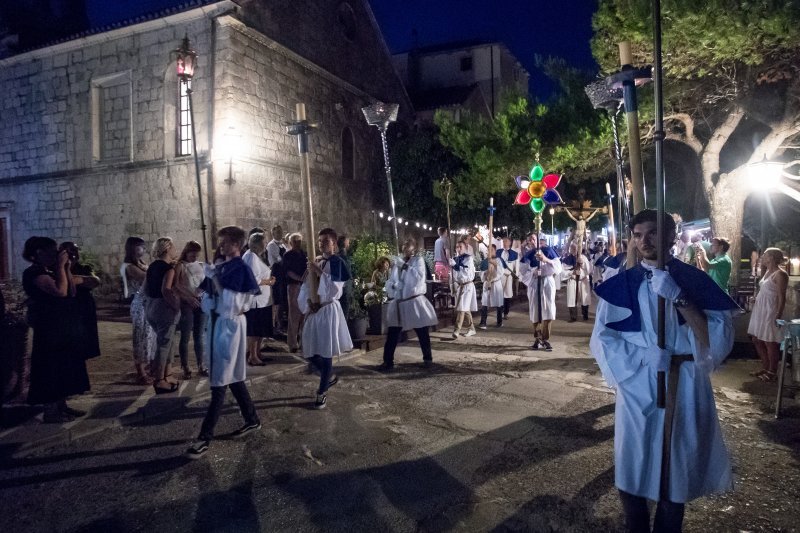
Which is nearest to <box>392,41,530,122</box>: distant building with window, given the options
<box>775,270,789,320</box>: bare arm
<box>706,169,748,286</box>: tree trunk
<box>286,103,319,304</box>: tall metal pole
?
<box>706,169,748,286</box>: tree trunk

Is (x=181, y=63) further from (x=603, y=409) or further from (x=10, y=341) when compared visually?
(x=603, y=409)

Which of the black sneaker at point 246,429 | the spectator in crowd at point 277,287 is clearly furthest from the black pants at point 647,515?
the spectator in crowd at point 277,287

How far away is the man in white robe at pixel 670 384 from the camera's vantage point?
2498mm

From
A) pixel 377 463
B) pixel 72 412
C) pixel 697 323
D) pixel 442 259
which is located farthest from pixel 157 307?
pixel 442 259

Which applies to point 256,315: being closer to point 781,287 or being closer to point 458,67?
point 781,287

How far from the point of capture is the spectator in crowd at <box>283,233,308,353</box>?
830 cm

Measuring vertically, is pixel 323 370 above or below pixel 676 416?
below

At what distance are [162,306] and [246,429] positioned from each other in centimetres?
224

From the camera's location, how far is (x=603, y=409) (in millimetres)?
5594

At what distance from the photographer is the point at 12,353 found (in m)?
5.61

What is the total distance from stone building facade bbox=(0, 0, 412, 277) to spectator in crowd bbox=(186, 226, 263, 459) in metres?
9.73

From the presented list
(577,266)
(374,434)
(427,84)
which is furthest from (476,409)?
(427,84)

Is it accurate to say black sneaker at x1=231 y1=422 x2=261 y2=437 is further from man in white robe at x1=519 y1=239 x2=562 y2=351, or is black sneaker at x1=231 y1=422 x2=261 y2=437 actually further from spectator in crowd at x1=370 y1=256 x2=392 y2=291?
man in white robe at x1=519 y1=239 x2=562 y2=351

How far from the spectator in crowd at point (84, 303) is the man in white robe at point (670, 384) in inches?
210
